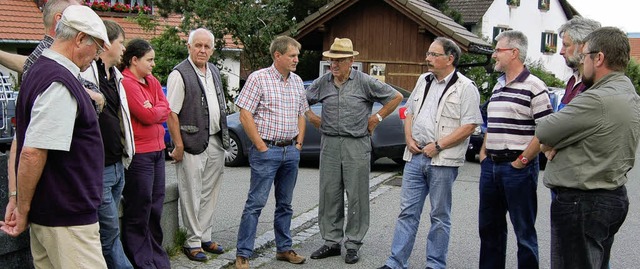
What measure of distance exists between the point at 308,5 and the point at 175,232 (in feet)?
48.1

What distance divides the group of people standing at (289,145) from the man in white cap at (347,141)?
13 mm

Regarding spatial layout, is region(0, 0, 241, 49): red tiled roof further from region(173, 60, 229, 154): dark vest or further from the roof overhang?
region(173, 60, 229, 154): dark vest

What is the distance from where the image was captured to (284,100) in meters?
5.48

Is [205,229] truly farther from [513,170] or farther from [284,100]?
[513,170]

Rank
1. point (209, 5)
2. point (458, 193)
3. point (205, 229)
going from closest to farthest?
point (205, 229) → point (458, 193) → point (209, 5)

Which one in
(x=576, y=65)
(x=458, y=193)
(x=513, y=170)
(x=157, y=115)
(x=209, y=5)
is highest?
(x=209, y=5)

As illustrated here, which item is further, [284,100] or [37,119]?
[284,100]

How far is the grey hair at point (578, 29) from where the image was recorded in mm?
4613

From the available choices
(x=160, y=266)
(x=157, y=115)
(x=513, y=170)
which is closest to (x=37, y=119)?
(x=157, y=115)

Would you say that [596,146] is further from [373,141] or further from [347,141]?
[373,141]

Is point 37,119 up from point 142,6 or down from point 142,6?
down

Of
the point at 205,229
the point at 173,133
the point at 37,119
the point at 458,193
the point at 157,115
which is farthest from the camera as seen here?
the point at 458,193

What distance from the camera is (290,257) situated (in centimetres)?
564

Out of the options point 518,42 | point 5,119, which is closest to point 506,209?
point 518,42
